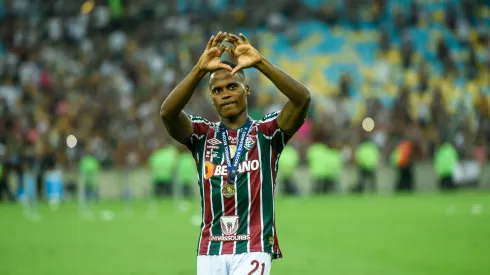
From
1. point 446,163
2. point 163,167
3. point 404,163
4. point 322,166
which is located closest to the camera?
point 163,167

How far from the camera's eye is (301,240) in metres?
17.3

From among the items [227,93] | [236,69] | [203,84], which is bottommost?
[227,93]

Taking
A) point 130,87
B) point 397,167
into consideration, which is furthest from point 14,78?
point 397,167

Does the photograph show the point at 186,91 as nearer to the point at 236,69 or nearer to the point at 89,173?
the point at 236,69

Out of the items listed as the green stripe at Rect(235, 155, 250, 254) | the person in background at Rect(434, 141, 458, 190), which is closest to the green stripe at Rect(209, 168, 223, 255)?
the green stripe at Rect(235, 155, 250, 254)

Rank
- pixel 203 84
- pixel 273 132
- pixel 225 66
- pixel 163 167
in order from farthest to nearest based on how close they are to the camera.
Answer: pixel 203 84 < pixel 163 167 < pixel 273 132 < pixel 225 66

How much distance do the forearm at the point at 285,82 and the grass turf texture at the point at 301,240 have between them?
7.12 metres

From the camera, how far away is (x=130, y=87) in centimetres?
3375

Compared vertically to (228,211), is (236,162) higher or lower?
higher

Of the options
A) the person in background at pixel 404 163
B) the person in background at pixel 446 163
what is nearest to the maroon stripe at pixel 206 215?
the person in background at pixel 446 163

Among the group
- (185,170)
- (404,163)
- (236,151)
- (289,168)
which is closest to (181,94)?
(236,151)

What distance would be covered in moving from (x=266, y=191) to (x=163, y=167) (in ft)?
77.9

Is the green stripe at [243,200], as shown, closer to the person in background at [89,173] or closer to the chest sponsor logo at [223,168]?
the chest sponsor logo at [223,168]

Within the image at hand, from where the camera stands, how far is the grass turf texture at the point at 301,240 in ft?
44.3
